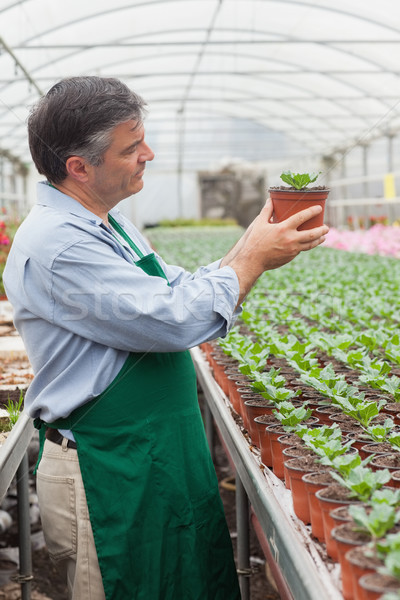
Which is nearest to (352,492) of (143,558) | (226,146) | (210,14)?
(143,558)

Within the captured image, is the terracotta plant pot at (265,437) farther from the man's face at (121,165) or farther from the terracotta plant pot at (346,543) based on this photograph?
the man's face at (121,165)

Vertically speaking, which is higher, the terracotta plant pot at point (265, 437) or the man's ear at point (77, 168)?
the man's ear at point (77, 168)

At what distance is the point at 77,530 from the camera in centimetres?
172

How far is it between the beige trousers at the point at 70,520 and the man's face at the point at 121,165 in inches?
25.9

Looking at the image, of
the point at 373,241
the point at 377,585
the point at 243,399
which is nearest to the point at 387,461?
the point at 377,585

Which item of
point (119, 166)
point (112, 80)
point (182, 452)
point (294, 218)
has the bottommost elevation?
point (182, 452)

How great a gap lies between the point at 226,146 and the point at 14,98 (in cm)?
1019

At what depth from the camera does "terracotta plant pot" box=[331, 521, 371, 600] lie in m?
1.15

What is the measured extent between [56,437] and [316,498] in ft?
2.36

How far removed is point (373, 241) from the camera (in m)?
7.62

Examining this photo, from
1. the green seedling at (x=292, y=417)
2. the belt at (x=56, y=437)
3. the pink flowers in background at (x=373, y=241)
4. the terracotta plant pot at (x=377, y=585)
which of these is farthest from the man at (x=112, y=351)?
the pink flowers in background at (x=373, y=241)

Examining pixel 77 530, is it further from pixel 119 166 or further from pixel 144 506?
pixel 119 166

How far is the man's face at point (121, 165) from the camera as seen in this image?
162cm

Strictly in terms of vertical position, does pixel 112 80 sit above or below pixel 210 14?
below
